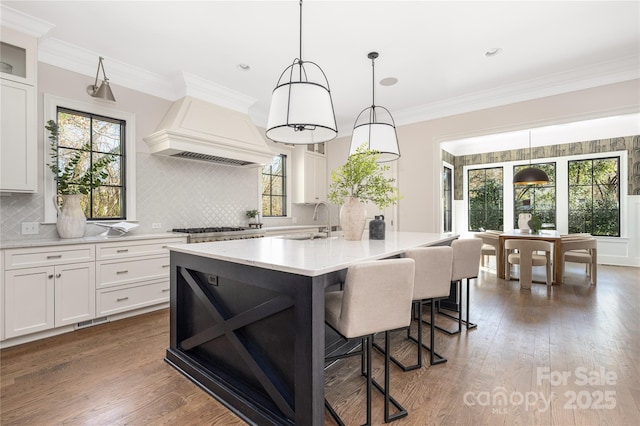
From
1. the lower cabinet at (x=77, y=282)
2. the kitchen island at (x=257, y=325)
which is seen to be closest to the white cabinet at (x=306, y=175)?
the lower cabinet at (x=77, y=282)

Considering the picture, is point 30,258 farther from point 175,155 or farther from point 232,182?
point 232,182

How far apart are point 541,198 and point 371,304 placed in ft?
24.4

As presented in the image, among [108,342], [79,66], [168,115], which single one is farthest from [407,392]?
[79,66]

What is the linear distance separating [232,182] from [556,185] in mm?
7056

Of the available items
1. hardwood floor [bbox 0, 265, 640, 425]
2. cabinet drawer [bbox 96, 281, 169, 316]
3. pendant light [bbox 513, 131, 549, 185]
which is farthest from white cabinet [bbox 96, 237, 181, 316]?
pendant light [bbox 513, 131, 549, 185]

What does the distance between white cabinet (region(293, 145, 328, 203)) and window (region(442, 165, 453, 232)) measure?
3.30 m

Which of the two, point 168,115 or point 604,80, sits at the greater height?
point 604,80

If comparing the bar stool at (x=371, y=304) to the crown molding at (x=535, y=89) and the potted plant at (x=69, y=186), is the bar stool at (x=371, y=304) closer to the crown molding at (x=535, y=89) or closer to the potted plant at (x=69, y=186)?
the potted plant at (x=69, y=186)

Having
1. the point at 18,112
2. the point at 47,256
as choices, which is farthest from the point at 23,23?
the point at 47,256

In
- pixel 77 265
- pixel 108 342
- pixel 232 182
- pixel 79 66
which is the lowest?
pixel 108 342

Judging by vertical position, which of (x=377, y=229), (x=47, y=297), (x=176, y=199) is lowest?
(x=47, y=297)

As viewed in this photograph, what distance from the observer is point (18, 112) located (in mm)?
2711

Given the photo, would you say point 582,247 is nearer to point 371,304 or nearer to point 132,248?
point 371,304

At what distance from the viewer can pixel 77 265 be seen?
2.89m
